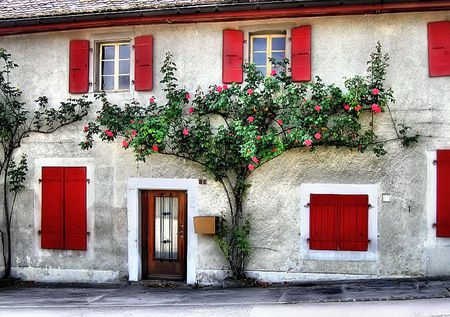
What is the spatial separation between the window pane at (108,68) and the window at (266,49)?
288cm

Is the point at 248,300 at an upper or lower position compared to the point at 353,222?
lower

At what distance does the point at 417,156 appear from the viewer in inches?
362

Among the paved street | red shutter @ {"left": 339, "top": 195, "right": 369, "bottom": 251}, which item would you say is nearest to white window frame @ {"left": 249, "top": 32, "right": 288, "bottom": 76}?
red shutter @ {"left": 339, "top": 195, "right": 369, "bottom": 251}

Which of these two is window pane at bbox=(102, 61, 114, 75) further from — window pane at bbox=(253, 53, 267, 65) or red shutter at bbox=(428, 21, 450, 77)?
red shutter at bbox=(428, 21, 450, 77)

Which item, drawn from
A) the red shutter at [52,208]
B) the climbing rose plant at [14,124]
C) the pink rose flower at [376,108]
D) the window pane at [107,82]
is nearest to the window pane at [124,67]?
the window pane at [107,82]

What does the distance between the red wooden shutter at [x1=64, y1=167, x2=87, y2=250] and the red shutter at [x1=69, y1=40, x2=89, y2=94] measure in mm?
1626

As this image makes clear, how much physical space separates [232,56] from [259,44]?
0.61 metres

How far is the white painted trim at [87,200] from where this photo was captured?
414 inches

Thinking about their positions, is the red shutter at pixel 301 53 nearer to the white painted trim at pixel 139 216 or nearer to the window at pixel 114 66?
the white painted trim at pixel 139 216

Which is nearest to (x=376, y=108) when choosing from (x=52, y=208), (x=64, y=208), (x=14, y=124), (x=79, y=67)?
Result: (x=79, y=67)

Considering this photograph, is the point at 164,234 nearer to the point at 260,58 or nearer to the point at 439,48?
the point at 260,58

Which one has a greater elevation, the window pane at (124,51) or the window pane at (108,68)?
the window pane at (124,51)

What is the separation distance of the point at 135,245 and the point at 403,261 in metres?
5.03

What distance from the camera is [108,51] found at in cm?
1063
